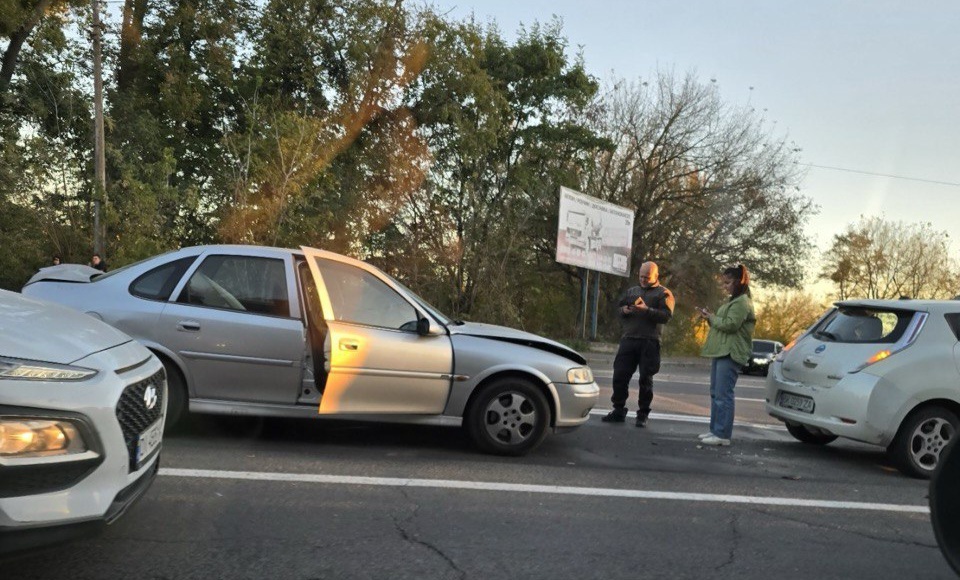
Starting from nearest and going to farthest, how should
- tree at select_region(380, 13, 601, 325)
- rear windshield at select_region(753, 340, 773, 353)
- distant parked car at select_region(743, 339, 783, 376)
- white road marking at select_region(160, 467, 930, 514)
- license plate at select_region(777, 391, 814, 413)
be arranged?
white road marking at select_region(160, 467, 930, 514) < license plate at select_region(777, 391, 814, 413) < tree at select_region(380, 13, 601, 325) < distant parked car at select_region(743, 339, 783, 376) < rear windshield at select_region(753, 340, 773, 353)

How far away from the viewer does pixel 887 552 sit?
4.48 metres

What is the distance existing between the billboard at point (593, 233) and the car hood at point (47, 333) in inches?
891

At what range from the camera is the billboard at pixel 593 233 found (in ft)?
86.2

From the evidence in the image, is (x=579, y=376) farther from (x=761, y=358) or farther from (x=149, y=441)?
(x=761, y=358)

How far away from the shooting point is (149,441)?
3.54 m

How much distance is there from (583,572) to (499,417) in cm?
247

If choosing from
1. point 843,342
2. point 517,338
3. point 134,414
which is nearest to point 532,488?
point 517,338

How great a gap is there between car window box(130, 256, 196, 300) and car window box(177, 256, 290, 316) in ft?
0.35

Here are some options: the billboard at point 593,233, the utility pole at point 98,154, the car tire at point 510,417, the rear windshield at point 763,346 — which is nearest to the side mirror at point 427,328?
the car tire at point 510,417

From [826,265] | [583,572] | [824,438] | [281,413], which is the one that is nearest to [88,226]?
[281,413]

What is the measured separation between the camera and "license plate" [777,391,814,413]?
705cm

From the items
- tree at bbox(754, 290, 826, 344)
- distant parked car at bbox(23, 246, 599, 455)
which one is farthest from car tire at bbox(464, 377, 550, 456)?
tree at bbox(754, 290, 826, 344)

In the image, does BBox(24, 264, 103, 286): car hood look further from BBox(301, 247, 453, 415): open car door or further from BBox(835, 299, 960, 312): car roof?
BBox(835, 299, 960, 312): car roof

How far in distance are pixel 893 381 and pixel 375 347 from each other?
418cm
